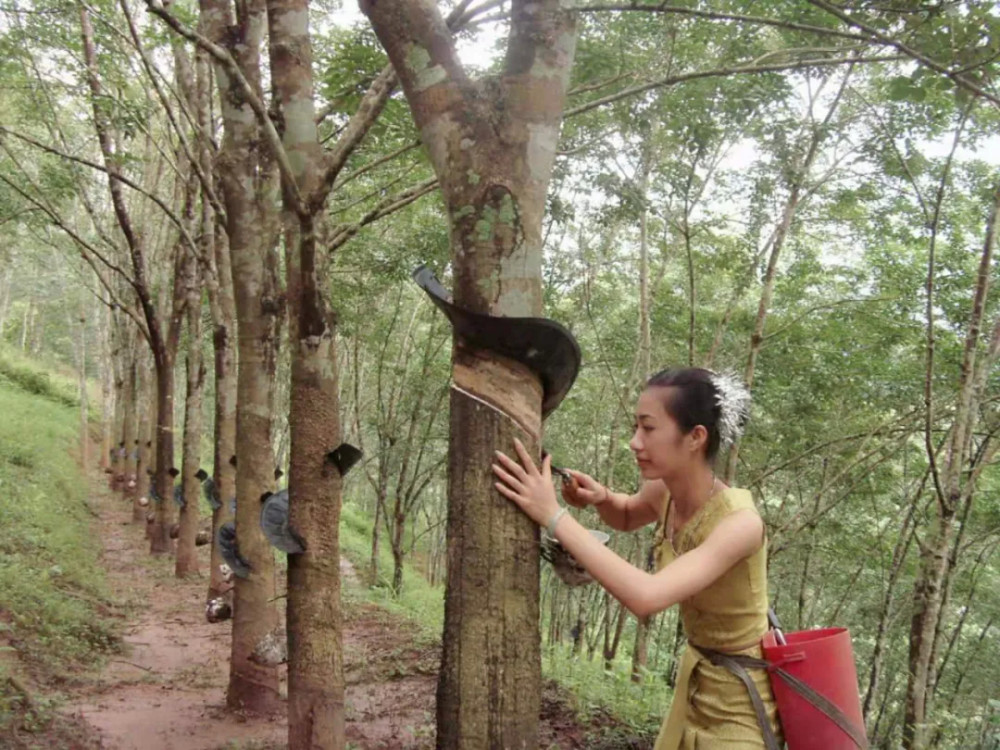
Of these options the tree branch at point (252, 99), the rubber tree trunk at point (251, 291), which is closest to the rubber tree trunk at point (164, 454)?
the rubber tree trunk at point (251, 291)

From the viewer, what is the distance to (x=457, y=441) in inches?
76.5

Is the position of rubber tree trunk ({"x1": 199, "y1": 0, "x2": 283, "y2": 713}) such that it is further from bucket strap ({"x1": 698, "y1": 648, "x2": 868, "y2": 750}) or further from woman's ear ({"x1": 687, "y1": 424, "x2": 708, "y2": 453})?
bucket strap ({"x1": 698, "y1": 648, "x2": 868, "y2": 750})

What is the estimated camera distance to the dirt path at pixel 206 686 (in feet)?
16.5

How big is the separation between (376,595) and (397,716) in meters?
7.31

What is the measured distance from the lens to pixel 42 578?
27.8ft

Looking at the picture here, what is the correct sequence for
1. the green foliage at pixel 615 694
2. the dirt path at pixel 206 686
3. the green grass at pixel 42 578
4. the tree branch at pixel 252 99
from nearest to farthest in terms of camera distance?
the tree branch at pixel 252 99 → the dirt path at pixel 206 686 → the green foliage at pixel 615 694 → the green grass at pixel 42 578

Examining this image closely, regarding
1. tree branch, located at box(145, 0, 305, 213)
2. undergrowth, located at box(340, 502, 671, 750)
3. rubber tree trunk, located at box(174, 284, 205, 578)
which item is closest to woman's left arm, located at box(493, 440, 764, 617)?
tree branch, located at box(145, 0, 305, 213)

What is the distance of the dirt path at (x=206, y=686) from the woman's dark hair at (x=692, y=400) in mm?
3262

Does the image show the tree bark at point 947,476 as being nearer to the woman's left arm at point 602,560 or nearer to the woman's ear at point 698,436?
the woman's ear at point 698,436

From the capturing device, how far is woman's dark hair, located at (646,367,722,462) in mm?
2146

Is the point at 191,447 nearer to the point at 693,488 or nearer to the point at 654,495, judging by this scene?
the point at 654,495

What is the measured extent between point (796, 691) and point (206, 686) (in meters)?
5.93

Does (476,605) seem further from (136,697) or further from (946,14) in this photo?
(136,697)

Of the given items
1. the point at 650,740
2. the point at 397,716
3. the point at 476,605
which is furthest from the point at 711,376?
the point at 397,716
